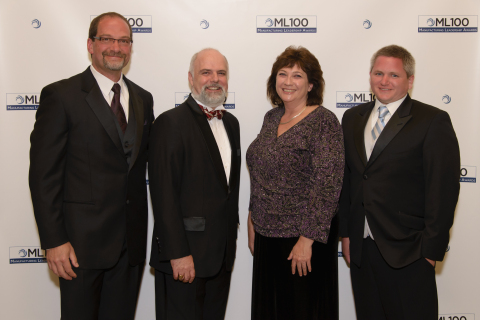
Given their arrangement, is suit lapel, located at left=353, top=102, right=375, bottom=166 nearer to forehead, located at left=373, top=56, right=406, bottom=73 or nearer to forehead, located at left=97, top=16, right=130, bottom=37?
forehead, located at left=373, top=56, right=406, bottom=73

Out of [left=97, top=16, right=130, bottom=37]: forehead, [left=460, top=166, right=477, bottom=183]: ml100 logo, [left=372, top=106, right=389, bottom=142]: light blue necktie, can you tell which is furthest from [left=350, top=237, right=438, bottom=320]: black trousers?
[left=97, top=16, right=130, bottom=37]: forehead

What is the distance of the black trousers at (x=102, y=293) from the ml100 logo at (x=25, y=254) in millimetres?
1132

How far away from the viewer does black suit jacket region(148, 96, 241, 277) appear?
1870 mm

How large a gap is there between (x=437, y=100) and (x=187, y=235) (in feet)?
7.62

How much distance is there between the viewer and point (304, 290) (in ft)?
6.61

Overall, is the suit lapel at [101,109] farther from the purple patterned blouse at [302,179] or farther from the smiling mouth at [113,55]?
the purple patterned blouse at [302,179]

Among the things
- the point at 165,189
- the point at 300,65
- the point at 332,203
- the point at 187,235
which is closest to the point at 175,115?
the point at 165,189

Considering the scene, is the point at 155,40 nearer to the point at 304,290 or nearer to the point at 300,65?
the point at 300,65

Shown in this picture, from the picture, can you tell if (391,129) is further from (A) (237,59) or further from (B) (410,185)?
(A) (237,59)

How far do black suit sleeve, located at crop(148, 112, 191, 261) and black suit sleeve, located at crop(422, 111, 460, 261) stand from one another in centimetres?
135

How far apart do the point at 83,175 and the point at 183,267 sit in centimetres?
74

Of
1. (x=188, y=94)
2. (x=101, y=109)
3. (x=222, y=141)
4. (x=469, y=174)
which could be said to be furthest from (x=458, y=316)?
(x=101, y=109)

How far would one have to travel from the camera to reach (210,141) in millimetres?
2004

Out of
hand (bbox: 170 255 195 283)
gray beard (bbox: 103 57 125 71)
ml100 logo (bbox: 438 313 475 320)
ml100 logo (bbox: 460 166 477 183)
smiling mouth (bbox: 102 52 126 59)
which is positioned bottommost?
ml100 logo (bbox: 438 313 475 320)
